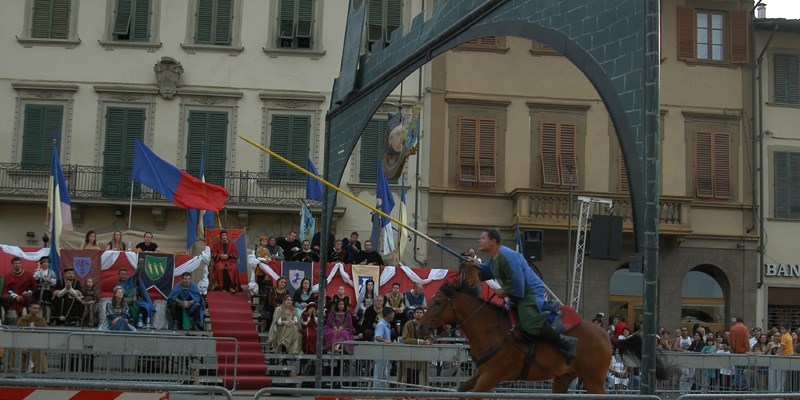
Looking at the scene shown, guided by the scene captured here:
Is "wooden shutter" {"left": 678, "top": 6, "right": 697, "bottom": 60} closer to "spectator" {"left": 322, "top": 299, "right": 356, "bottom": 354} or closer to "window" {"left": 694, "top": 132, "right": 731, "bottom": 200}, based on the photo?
"window" {"left": 694, "top": 132, "right": 731, "bottom": 200}

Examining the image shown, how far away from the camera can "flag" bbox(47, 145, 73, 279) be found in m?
21.8

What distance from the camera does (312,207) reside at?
32500 mm

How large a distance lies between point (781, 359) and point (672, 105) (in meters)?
17.1

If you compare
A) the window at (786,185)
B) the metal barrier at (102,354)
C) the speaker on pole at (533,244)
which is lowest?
the metal barrier at (102,354)

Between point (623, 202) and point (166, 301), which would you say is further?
point (623, 202)

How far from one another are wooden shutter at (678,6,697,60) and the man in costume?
63.7 feet

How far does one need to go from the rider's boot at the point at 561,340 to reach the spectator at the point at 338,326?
808 cm

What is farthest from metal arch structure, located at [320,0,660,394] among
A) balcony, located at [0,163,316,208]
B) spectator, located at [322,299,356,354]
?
balcony, located at [0,163,316,208]

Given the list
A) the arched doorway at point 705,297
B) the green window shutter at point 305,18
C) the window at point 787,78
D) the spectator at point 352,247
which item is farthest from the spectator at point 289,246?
the window at point 787,78

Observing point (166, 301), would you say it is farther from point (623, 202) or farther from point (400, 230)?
point (623, 202)

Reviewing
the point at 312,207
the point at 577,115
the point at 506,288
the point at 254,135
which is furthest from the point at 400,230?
the point at 506,288

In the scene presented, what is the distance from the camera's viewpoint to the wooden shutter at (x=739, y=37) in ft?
119

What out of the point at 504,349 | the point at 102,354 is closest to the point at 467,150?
the point at 102,354

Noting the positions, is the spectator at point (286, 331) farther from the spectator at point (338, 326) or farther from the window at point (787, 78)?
the window at point (787, 78)
